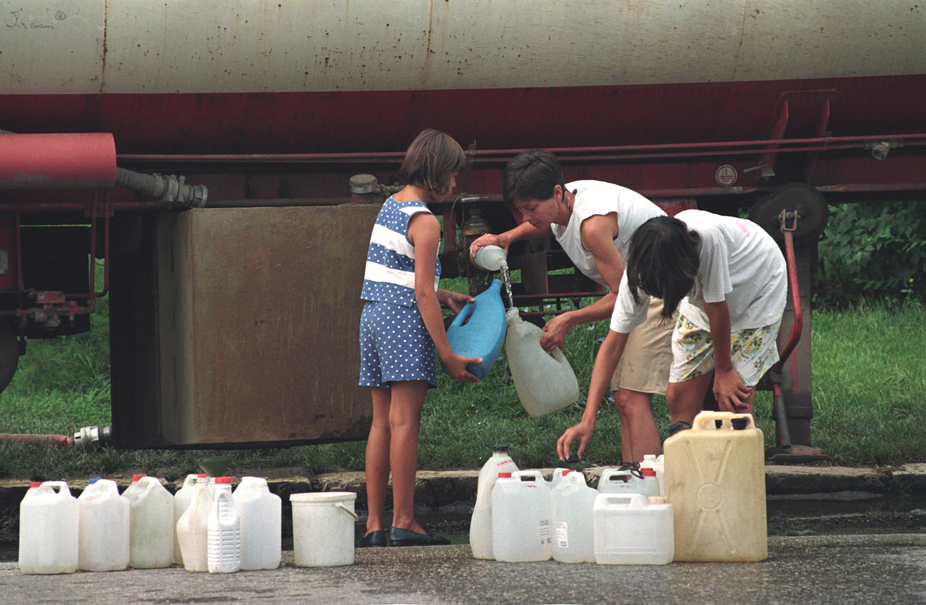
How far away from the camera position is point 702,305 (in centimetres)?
389

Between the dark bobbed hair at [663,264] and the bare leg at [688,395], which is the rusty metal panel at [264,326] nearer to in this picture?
the bare leg at [688,395]

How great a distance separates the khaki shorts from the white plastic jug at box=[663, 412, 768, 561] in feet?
2.67

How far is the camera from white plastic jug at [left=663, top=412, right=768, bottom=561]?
3.36 metres

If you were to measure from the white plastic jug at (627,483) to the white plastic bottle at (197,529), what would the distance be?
1.27 metres

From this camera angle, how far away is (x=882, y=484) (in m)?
5.52

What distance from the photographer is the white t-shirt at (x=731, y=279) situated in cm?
363

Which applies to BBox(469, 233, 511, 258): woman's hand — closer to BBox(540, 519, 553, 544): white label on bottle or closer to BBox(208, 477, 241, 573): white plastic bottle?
BBox(540, 519, 553, 544): white label on bottle

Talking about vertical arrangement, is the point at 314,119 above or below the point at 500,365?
above

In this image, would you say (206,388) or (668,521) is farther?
(206,388)

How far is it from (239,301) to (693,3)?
234cm

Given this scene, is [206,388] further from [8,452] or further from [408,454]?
[8,452]

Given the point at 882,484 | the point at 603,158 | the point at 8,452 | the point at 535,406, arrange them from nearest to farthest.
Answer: the point at 535,406 → the point at 603,158 → the point at 882,484 → the point at 8,452

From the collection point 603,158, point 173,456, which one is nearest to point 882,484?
point 603,158

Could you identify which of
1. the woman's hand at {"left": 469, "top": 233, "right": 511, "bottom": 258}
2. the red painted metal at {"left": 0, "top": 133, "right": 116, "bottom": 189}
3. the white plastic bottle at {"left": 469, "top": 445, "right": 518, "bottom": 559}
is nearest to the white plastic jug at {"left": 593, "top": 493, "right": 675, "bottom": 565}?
the white plastic bottle at {"left": 469, "top": 445, "right": 518, "bottom": 559}
